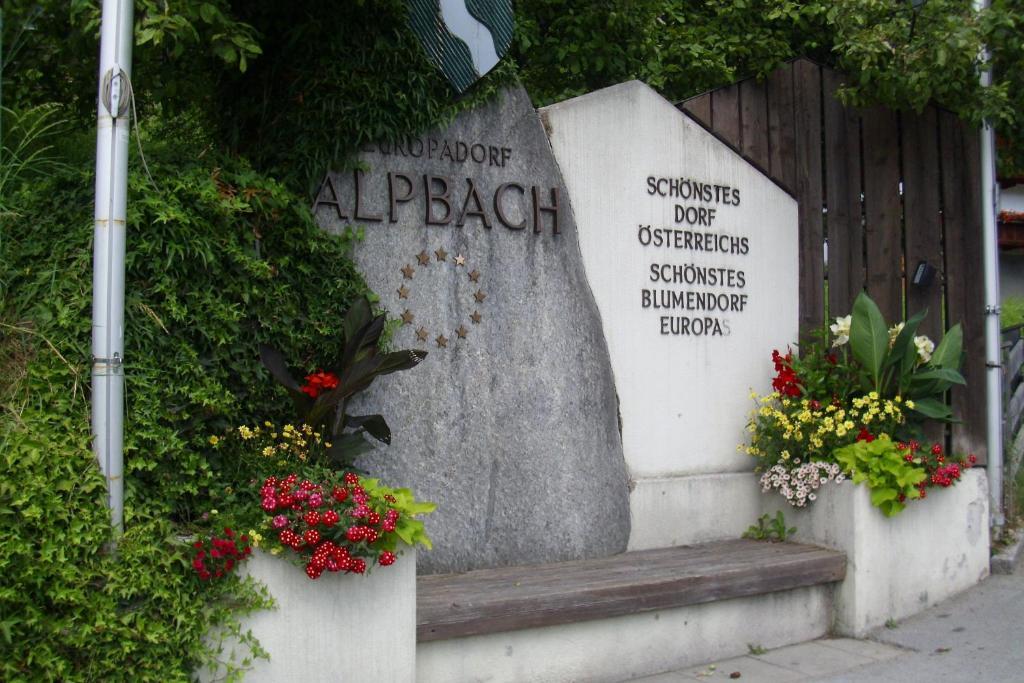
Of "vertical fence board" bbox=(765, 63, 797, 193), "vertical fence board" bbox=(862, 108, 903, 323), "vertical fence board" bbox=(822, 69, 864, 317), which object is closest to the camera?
"vertical fence board" bbox=(765, 63, 797, 193)

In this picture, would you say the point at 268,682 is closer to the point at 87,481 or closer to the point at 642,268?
the point at 87,481

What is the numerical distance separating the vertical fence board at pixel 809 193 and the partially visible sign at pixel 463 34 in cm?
243

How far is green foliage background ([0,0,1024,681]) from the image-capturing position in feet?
12.5

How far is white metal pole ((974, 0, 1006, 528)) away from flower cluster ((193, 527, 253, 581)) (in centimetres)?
548

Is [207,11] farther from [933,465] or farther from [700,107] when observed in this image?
[933,465]

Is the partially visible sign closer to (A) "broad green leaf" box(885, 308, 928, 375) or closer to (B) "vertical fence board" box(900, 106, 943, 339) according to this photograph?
(A) "broad green leaf" box(885, 308, 928, 375)

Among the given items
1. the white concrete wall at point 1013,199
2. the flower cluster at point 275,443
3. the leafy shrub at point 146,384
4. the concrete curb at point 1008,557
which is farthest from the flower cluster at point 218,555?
the white concrete wall at point 1013,199

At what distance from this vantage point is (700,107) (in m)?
7.02

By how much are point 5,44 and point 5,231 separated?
1.98 metres

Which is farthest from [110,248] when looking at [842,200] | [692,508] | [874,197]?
[874,197]

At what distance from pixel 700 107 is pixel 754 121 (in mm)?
467

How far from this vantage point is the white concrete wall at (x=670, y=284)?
20.9ft

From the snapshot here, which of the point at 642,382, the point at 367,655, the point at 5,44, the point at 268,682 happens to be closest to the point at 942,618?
the point at 642,382

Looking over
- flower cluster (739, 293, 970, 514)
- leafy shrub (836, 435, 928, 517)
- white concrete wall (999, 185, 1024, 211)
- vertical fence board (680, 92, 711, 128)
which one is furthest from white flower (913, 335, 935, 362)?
white concrete wall (999, 185, 1024, 211)
